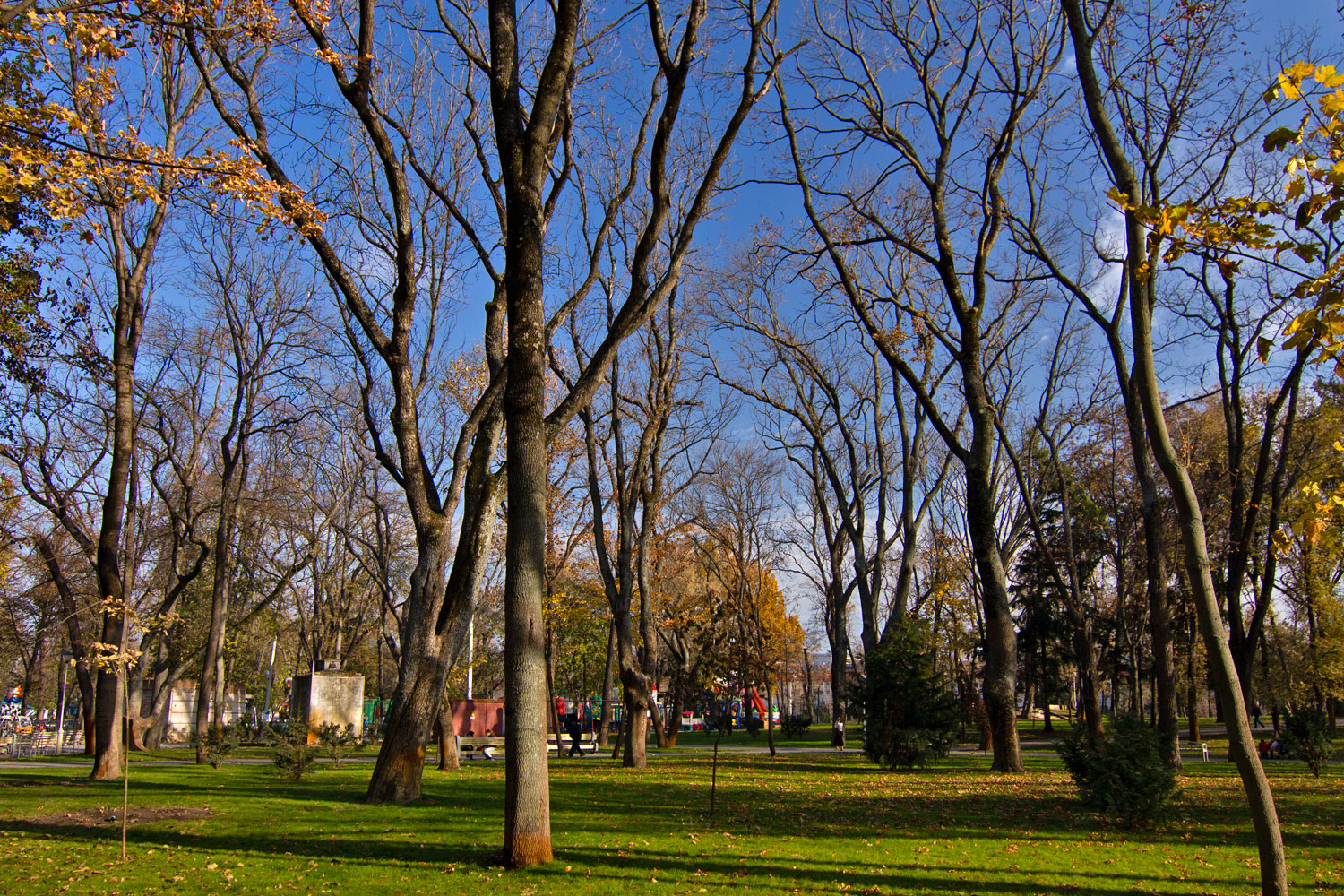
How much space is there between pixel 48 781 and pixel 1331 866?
56.9 ft

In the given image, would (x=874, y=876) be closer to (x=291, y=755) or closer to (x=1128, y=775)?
(x=1128, y=775)

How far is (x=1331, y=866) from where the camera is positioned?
23.2 feet

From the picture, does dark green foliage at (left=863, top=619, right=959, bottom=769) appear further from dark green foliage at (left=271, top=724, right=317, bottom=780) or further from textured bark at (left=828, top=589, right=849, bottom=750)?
dark green foliage at (left=271, top=724, right=317, bottom=780)

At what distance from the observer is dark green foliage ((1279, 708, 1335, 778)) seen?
50.3 ft

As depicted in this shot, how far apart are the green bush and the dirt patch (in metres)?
9.93

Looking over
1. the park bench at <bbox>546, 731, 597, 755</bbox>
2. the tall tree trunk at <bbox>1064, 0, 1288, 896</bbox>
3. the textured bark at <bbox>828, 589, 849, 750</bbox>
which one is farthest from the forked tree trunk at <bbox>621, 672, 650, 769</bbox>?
the tall tree trunk at <bbox>1064, 0, 1288, 896</bbox>

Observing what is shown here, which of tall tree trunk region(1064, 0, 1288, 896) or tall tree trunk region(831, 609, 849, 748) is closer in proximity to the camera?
tall tree trunk region(1064, 0, 1288, 896)

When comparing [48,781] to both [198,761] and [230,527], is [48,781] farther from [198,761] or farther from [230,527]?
Answer: [230,527]

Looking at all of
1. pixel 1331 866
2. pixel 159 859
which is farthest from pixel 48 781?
pixel 1331 866

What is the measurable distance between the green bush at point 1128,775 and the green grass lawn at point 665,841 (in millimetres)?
253

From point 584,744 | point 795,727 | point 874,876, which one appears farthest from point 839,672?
point 874,876

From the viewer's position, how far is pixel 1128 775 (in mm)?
9055

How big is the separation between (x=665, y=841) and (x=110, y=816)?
20.6ft

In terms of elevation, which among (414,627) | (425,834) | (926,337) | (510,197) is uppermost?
(926,337)
